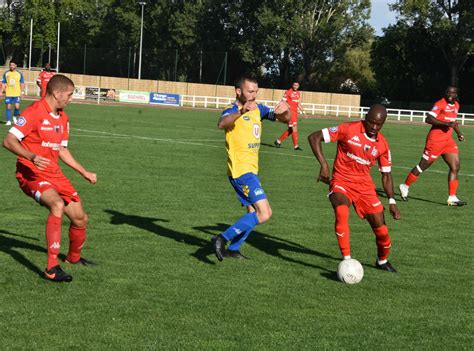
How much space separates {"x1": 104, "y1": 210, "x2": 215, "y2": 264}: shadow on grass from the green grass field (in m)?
0.03

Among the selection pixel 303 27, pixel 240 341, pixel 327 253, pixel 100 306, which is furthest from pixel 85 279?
pixel 303 27

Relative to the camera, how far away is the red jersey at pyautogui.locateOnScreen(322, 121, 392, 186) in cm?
809

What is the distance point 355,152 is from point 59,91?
10.3ft

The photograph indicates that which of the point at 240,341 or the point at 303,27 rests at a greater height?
the point at 303,27

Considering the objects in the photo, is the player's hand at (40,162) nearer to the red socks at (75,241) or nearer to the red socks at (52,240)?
the red socks at (52,240)

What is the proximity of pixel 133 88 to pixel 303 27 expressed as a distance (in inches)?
885

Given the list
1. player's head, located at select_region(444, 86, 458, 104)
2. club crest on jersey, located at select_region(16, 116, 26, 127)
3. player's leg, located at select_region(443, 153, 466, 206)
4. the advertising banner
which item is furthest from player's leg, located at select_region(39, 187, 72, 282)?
the advertising banner

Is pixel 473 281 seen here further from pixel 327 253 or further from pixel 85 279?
pixel 85 279

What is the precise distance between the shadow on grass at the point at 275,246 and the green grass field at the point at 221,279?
0.02 meters

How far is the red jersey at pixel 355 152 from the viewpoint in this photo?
319 inches

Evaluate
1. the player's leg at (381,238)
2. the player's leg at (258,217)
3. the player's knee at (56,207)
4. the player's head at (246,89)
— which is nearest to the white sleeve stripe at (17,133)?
the player's knee at (56,207)

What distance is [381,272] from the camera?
26.9 ft

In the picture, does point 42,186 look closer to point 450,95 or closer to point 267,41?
point 450,95

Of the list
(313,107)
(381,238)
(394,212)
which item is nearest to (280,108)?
(394,212)
